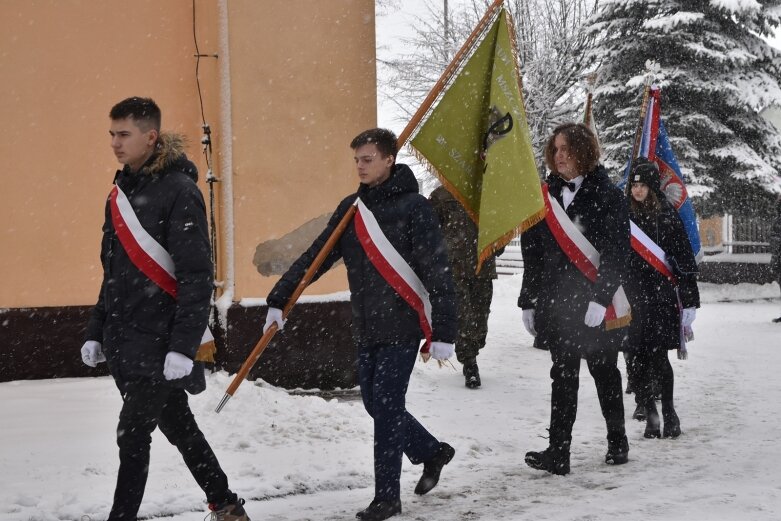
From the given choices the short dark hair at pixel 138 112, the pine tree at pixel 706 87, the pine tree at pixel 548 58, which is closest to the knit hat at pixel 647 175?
the short dark hair at pixel 138 112

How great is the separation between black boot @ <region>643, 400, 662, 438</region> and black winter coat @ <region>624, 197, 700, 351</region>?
1.43ft

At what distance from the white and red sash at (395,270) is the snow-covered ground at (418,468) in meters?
0.98

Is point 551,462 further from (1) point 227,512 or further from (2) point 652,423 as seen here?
(1) point 227,512

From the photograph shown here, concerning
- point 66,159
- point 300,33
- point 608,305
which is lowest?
point 608,305

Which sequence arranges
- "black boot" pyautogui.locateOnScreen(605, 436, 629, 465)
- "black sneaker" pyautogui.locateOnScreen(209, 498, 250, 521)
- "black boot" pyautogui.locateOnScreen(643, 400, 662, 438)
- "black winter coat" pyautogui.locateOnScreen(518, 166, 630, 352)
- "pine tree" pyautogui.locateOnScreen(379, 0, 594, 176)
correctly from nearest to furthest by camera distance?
1. "black sneaker" pyautogui.locateOnScreen(209, 498, 250, 521)
2. "black winter coat" pyautogui.locateOnScreen(518, 166, 630, 352)
3. "black boot" pyautogui.locateOnScreen(605, 436, 629, 465)
4. "black boot" pyautogui.locateOnScreen(643, 400, 662, 438)
5. "pine tree" pyautogui.locateOnScreen(379, 0, 594, 176)

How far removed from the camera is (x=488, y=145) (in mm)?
5160

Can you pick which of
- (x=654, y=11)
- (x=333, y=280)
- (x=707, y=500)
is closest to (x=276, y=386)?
(x=333, y=280)

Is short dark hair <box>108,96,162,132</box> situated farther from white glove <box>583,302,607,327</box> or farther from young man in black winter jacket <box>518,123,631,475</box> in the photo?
white glove <box>583,302,607,327</box>

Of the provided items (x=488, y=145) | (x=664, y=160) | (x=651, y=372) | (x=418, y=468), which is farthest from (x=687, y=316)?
(x=664, y=160)

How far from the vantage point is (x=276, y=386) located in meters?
7.10

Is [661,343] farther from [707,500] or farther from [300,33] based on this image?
[300,33]

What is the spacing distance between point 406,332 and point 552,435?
1355 millimetres

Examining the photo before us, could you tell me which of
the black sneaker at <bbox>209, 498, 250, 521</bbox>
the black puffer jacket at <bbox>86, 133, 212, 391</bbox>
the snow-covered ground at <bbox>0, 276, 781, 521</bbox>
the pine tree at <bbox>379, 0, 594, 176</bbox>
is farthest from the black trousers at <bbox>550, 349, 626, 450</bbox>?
the pine tree at <bbox>379, 0, 594, 176</bbox>

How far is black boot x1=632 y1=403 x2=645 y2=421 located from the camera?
6.64 metres
